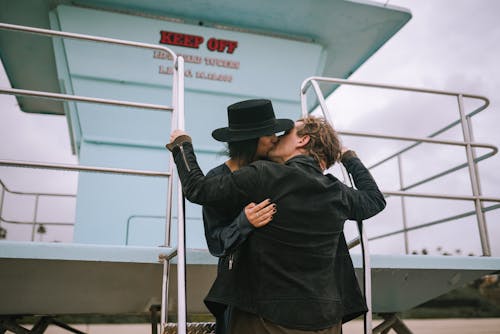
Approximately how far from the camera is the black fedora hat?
1.35m

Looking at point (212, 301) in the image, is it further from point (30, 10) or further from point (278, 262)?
point (30, 10)

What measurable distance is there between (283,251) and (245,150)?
35 cm

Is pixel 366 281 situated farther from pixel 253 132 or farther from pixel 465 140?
pixel 465 140

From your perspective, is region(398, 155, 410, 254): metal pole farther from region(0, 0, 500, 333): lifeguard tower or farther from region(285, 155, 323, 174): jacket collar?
region(285, 155, 323, 174): jacket collar

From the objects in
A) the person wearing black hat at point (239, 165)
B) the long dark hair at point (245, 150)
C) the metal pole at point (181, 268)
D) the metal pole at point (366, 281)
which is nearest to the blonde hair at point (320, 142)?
the person wearing black hat at point (239, 165)

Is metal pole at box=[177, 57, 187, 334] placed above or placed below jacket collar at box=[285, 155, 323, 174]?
below

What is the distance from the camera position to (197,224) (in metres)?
3.48

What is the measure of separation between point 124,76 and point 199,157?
90 cm

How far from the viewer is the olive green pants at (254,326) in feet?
3.82

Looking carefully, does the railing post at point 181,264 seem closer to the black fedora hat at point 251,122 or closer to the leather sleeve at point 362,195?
the black fedora hat at point 251,122

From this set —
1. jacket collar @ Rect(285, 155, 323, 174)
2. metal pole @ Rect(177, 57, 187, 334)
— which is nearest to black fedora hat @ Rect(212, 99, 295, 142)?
jacket collar @ Rect(285, 155, 323, 174)

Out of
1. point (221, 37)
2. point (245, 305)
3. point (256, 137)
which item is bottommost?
point (245, 305)

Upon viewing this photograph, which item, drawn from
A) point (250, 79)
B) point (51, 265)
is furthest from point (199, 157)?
point (51, 265)

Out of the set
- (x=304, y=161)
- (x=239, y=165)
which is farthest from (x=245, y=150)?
(x=304, y=161)
